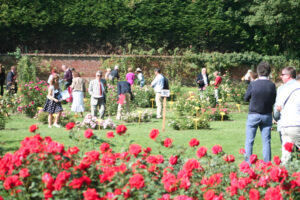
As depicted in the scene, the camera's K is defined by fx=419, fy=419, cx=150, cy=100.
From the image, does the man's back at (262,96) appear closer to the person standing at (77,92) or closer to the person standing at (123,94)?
the person standing at (123,94)

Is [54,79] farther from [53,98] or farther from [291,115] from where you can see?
[291,115]

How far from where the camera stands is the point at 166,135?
9977 mm

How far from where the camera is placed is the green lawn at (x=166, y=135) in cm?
870

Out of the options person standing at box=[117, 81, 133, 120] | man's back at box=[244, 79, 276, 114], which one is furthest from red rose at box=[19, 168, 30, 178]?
person standing at box=[117, 81, 133, 120]

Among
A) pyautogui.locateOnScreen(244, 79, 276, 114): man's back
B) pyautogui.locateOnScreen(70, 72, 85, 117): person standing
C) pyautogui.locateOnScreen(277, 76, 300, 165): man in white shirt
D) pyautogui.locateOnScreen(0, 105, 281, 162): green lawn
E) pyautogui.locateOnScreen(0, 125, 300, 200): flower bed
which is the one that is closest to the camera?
pyautogui.locateOnScreen(0, 125, 300, 200): flower bed

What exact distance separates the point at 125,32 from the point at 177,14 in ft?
13.5

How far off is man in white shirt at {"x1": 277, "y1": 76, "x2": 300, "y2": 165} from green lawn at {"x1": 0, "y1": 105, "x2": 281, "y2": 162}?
190 centimetres

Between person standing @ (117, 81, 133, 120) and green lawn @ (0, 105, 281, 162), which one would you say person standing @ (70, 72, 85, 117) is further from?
green lawn @ (0, 105, 281, 162)

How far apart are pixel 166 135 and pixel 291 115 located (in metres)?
4.41

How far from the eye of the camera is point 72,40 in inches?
1102

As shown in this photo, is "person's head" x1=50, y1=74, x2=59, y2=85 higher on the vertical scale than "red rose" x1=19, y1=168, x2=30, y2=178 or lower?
higher

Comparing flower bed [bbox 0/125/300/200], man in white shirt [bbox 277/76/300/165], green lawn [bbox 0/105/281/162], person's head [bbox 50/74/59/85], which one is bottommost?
green lawn [bbox 0/105/281/162]

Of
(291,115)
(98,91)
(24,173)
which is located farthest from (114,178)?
(98,91)

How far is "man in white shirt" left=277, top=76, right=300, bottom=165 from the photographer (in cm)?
588
